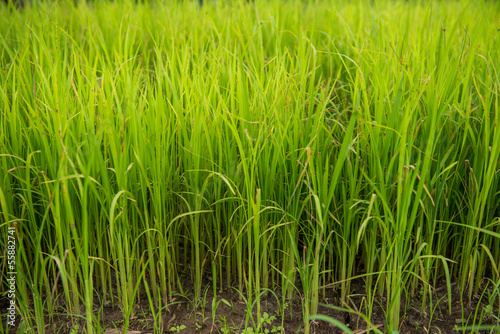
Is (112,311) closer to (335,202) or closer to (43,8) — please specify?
(335,202)

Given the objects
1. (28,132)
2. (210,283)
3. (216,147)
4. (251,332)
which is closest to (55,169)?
(28,132)

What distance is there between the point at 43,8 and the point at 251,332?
189cm

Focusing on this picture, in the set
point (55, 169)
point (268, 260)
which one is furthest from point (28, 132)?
point (268, 260)

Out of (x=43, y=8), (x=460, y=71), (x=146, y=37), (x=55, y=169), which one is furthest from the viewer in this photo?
(x=146, y=37)

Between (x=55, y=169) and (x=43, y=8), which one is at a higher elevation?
(x=43, y=8)

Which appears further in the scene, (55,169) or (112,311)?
(112,311)

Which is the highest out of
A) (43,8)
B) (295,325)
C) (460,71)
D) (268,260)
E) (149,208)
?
(43,8)

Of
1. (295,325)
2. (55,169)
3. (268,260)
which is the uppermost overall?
(55,169)

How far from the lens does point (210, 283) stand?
1.33 metres

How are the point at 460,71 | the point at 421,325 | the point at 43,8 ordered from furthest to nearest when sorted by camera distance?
the point at 43,8 → the point at 460,71 → the point at 421,325

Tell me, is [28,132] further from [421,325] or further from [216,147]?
[421,325]

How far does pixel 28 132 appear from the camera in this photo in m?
1.24

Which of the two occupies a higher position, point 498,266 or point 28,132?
point 28,132

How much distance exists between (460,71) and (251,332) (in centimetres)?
108
